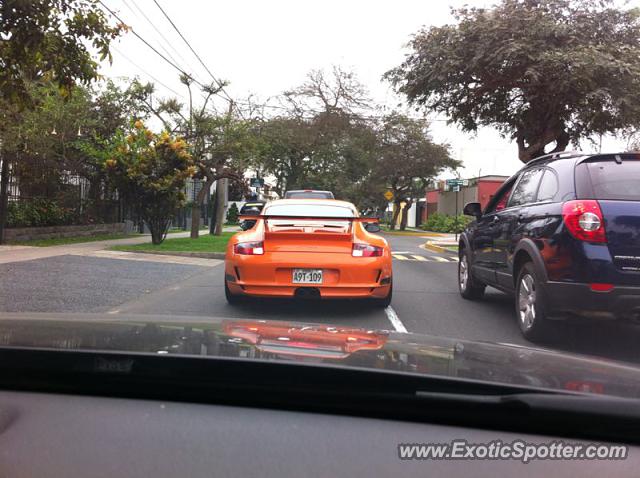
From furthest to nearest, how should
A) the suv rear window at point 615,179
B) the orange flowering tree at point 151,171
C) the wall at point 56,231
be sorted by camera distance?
the wall at point 56,231 → the orange flowering tree at point 151,171 → the suv rear window at point 615,179

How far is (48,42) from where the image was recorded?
7.13m

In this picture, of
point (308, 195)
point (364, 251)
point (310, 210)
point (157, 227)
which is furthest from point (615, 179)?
point (157, 227)

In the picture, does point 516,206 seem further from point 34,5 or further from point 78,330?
point 34,5

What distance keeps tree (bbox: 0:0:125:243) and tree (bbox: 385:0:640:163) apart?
9387 mm

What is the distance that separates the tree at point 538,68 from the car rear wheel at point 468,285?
Result: 6.63 meters

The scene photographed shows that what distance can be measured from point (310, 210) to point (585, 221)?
364 cm

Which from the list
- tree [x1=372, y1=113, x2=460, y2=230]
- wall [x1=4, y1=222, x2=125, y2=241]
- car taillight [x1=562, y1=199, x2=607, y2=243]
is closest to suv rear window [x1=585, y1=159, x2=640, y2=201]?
car taillight [x1=562, y1=199, x2=607, y2=243]

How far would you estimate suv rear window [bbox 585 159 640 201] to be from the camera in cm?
500

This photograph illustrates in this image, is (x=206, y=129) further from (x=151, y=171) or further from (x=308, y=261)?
(x=308, y=261)

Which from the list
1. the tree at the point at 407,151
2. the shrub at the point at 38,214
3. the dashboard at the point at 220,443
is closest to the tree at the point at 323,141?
the tree at the point at 407,151

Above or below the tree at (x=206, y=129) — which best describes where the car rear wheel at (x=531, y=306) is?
below

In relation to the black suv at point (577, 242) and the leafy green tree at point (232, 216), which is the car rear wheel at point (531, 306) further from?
the leafy green tree at point (232, 216)

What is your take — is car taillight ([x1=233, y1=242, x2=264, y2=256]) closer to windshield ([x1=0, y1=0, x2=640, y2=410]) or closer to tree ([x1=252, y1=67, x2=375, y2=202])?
windshield ([x1=0, y1=0, x2=640, y2=410])

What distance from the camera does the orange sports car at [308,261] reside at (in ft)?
21.4
